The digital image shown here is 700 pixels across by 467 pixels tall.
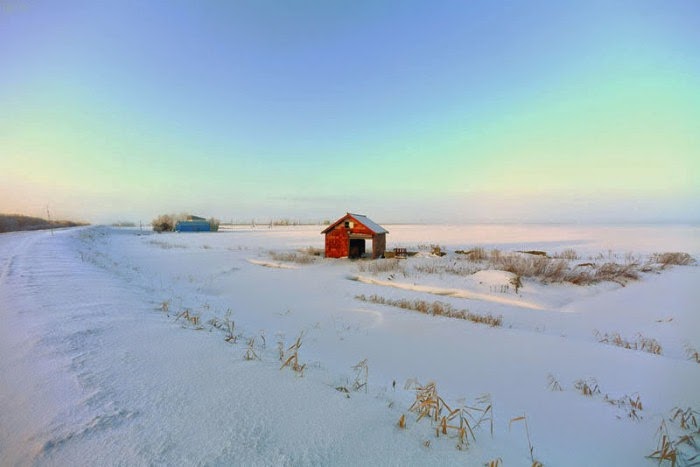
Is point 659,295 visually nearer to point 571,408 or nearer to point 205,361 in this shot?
point 571,408

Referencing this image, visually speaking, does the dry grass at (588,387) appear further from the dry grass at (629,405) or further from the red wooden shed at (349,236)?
the red wooden shed at (349,236)

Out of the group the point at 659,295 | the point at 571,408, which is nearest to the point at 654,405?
the point at 571,408

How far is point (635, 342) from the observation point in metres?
7.79

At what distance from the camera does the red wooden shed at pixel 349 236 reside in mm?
23344

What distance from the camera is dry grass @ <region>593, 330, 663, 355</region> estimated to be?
738 cm

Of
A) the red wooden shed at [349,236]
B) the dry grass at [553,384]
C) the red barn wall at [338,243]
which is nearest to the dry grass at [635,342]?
the dry grass at [553,384]

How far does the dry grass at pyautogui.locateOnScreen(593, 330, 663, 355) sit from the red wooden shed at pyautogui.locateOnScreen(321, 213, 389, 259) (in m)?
15.9

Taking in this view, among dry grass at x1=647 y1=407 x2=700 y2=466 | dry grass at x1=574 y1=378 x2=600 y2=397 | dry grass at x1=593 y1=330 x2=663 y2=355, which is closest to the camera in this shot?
dry grass at x1=647 y1=407 x2=700 y2=466

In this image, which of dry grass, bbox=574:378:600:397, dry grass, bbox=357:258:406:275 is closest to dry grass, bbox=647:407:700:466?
dry grass, bbox=574:378:600:397

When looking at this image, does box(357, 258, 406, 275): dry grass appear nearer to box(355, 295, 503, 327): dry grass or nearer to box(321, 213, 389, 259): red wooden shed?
box(321, 213, 389, 259): red wooden shed

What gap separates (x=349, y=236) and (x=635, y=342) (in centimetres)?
1777

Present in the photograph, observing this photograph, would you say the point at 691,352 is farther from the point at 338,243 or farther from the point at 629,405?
the point at 338,243

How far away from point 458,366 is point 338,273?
512 inches

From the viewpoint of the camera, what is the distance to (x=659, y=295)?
13.1m
